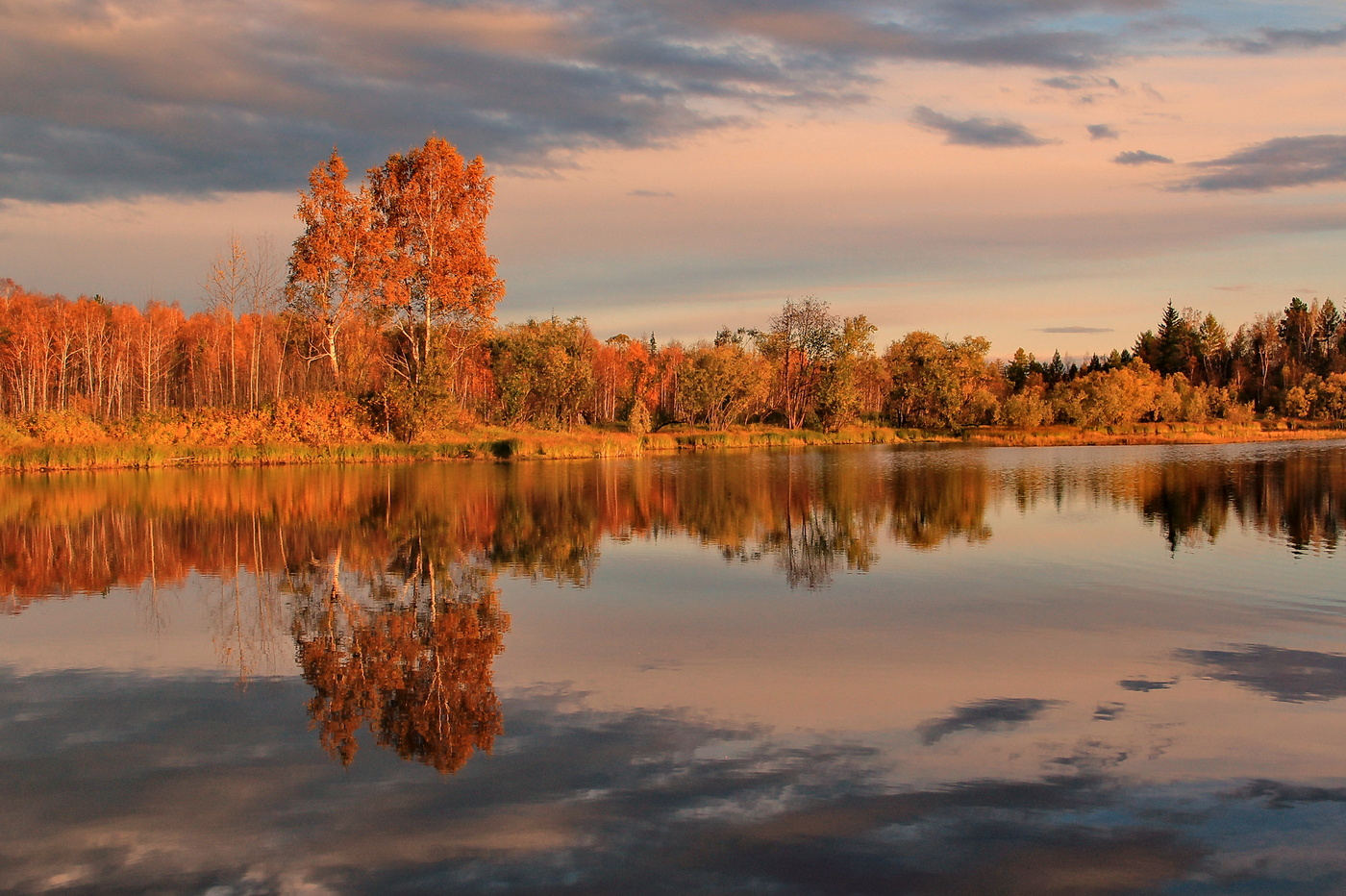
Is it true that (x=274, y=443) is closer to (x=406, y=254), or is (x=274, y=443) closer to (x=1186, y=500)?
(x=406, y=254)

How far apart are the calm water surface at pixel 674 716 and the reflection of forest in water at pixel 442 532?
101 millimetres

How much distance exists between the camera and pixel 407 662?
863 centimetres

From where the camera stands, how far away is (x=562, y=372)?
54.1 m

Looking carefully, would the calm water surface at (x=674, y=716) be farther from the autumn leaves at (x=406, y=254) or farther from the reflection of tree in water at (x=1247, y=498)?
the autumn leaves at (x=406, y=254)

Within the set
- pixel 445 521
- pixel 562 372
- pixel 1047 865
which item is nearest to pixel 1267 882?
pixel 1047 865

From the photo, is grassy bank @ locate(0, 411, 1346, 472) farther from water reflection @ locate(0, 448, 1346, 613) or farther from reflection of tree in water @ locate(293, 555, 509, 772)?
reflection of tree in water @ locate(293, 555, 509, 772)

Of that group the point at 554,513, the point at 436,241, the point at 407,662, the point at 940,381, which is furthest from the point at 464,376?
the point at 407,662

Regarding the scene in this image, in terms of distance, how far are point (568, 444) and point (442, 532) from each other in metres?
27.6

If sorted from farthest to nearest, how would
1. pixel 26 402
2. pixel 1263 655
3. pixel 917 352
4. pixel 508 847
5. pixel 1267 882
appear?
1. pixel 917 352
2. pixel 26 402
3. pixel 1263 655
4. pixel 508 847
5. pixel 1267 882

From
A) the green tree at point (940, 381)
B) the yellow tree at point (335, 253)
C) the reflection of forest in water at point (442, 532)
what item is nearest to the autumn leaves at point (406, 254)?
the yellow tree at point (335, 253)

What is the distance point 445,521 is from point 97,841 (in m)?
14.6

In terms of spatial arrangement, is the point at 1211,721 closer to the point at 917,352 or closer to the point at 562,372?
the point at 562,372

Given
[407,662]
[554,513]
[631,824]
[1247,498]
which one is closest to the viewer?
[631,824]

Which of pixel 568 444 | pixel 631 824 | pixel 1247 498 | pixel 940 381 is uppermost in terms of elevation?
pixel 940 381
